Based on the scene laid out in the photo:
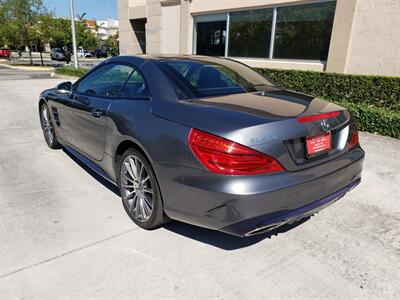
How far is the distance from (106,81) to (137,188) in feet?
4.71

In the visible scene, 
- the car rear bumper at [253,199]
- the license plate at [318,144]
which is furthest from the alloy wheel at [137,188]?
the license plate at [318,144]

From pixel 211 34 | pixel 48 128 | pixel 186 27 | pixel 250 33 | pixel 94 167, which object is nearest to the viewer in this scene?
Answer: pixel 94 167

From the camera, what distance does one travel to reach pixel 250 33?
1026cm

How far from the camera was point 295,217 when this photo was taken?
2316 mm

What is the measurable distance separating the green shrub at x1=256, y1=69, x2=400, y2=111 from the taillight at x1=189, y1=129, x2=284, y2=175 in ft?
13.4

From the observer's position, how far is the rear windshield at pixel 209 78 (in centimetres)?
277

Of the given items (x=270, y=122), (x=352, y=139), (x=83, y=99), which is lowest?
(x=352, y=139)

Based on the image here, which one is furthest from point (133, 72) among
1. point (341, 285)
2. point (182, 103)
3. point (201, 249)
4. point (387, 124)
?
point (387, 124)

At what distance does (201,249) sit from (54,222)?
4.64 ft

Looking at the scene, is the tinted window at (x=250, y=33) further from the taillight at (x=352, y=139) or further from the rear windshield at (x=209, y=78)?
the taillight at (x=352, y=139)

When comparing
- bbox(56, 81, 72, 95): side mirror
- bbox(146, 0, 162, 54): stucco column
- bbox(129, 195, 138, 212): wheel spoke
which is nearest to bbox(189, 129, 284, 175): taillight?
bbox(129, 195, 138, 212): wheel spoke

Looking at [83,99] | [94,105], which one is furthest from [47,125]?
[94,105]

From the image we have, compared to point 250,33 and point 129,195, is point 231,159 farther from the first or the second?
point 250,33

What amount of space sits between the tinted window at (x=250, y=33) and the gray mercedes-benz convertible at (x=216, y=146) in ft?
22.8
